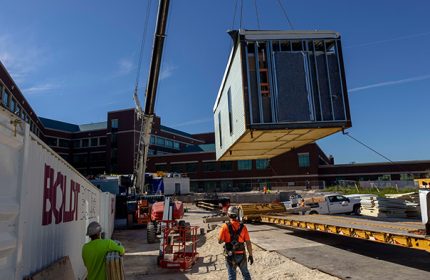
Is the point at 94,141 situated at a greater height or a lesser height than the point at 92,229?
greater

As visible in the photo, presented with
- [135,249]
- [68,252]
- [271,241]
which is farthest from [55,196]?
[135,249]

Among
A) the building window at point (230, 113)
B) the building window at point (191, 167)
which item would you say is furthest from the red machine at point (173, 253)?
the building window at point (191, 167)

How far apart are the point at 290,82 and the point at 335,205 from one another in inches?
616

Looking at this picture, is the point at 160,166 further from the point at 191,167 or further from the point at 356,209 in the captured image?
the point at 356,209

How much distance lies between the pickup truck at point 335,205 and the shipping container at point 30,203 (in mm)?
19199

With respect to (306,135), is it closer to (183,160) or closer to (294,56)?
(294,56)

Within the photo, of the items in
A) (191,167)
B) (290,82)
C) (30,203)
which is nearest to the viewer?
(30,203)

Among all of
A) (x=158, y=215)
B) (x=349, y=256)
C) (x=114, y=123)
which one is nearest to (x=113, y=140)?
(x=114, y=123)

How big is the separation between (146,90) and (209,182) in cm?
4954

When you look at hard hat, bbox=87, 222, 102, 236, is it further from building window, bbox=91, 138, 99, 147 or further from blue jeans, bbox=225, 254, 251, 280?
Answer: building window, bbox=91, 138, 99, 147

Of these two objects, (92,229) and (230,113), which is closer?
(92,229)

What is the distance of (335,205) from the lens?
23.9m

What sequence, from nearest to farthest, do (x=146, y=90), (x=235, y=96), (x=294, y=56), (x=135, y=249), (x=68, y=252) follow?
(x=68, y=252)
(x=294, y=56)
(x=235, y=96)
(x=135, y=249)
(x=146, y=90)

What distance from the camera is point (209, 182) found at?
69.6 meters
